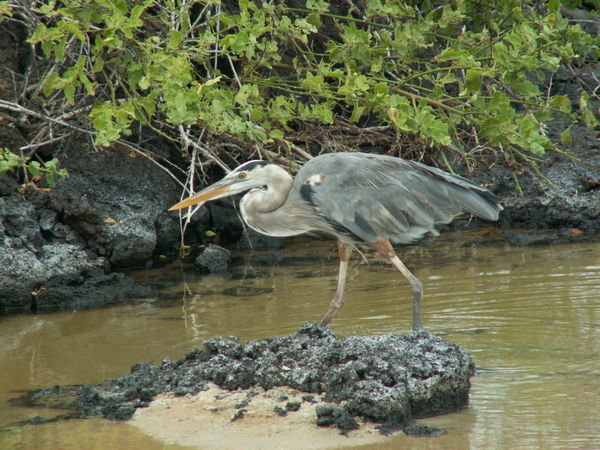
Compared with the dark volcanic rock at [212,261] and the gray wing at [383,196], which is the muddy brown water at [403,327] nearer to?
the dark volcanic rock at [212,261]

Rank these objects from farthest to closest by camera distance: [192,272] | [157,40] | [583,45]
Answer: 1. [192,272]
2. [583,45]
3. [157,40]

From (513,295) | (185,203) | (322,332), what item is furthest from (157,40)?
(513,295)

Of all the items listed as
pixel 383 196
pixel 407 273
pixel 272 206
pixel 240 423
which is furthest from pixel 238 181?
pixel 240 423

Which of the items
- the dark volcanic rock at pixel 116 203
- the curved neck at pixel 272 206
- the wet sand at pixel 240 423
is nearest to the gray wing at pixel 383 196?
the curved neck at pixel 272 206

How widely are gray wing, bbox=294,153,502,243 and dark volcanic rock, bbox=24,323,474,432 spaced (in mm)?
1089

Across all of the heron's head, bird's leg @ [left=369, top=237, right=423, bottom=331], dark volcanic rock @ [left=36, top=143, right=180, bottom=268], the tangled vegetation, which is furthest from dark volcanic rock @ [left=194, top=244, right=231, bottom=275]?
bird's leg @ [left=369, top=237, right=423, bottom=331]

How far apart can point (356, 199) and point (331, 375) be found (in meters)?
1.60

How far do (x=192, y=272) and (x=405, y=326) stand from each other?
9.51ft

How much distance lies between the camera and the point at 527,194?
31.8 feet

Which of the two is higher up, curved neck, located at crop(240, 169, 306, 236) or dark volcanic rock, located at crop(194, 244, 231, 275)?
curved neck, located at crop(240, 169, 306, 236)

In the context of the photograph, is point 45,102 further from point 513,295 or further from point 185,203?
point 513,295

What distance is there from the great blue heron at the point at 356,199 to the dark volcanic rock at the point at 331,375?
3.25ft

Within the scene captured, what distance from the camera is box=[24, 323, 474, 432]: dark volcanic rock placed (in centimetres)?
408

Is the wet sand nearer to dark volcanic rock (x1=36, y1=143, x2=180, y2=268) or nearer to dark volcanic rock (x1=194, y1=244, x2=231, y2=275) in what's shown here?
dark volcanic rock (x1=194, y1=244, x2=231, y2=275)
